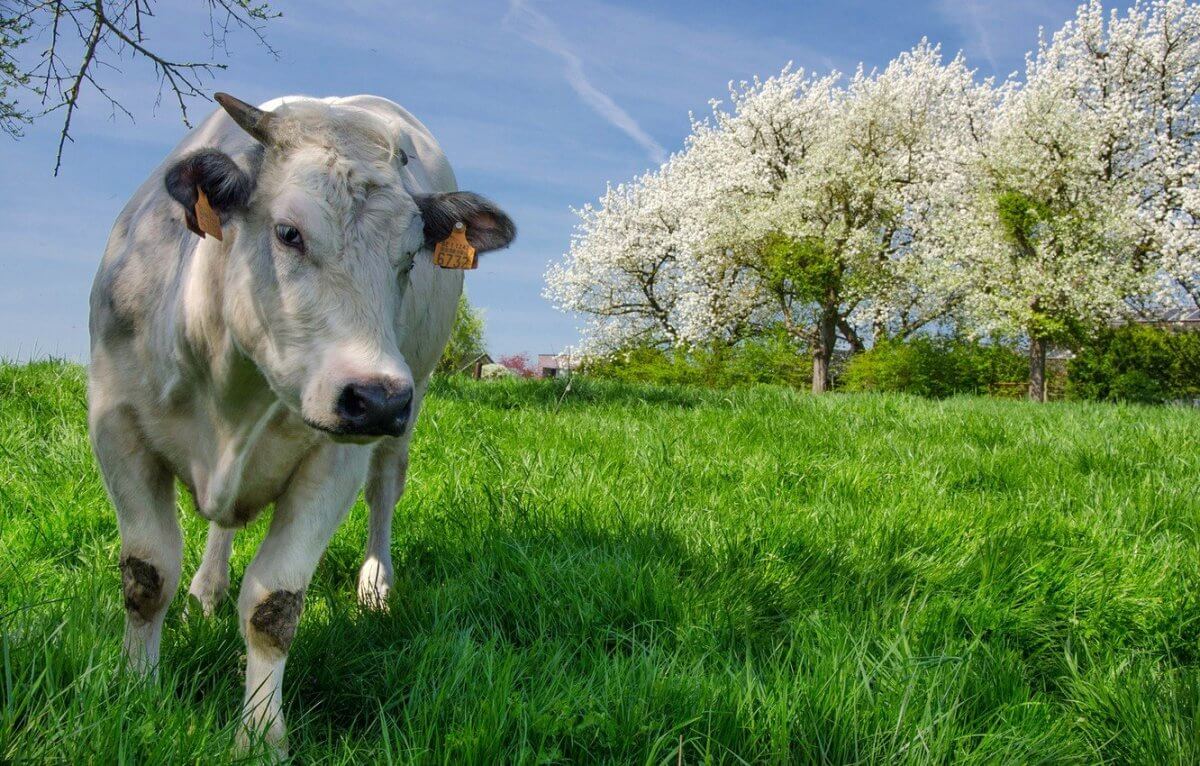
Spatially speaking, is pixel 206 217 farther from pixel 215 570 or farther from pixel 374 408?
pixel 215 570

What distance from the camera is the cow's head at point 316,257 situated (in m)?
2.28

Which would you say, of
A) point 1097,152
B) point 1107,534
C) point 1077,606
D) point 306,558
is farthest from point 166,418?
point 1097,152

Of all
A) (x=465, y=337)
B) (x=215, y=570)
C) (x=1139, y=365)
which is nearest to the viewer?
(x=215, y=570)

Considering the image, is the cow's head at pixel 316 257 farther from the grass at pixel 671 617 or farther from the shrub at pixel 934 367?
the shrub at pixel 934 367

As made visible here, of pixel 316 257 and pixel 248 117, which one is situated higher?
pixel 248 117

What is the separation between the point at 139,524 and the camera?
284 centimetres

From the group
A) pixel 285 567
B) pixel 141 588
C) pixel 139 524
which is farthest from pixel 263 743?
pixel 139 524

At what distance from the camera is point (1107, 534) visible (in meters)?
4.34

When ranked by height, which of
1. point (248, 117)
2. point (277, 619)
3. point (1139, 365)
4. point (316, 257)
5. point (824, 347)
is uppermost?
point (824, 347)

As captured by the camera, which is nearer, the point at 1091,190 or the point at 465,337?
the point at 1091,190

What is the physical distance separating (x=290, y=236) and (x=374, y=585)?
1485mm

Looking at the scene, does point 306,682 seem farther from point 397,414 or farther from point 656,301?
point 656,301

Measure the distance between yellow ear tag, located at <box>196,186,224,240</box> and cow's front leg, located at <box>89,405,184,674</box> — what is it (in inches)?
29.9

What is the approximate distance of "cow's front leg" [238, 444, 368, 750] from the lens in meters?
2.48
